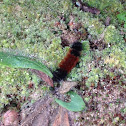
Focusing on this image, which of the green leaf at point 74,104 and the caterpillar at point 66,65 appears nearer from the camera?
the green leaf at point 74,104

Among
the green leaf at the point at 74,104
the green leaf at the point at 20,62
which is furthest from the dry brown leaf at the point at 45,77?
the green leaf at the point at 74,104

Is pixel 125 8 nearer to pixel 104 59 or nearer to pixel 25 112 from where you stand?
pixel 104 59

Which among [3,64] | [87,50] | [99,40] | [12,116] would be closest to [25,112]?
[12,116]

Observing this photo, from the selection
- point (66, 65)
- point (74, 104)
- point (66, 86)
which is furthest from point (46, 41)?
point (74, 104)

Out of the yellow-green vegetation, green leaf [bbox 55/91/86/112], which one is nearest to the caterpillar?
the yellow-green vegetation

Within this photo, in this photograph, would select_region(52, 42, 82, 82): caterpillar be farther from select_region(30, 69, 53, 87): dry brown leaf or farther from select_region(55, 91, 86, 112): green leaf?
select_region(55, 91, 86, 112): green leaf

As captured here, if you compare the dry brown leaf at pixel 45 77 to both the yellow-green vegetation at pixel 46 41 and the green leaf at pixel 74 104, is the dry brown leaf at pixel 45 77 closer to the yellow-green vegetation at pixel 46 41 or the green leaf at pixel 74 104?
the yellow-green vegetation at pixel 46 41

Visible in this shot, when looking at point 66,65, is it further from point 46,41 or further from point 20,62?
point 20,62
